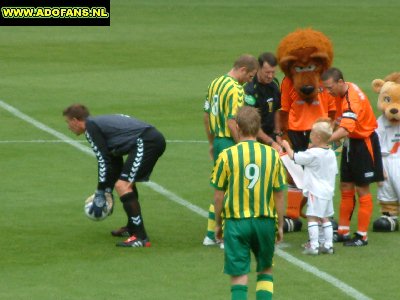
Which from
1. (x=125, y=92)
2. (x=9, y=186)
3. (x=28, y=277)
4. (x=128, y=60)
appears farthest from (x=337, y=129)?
(x=128, y=60)

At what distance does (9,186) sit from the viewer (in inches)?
687

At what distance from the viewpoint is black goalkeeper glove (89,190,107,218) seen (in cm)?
1430

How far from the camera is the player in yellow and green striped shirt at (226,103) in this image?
1436 cm

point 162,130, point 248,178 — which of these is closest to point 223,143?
point 248,178

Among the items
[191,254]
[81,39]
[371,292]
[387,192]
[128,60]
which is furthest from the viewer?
[81,39]

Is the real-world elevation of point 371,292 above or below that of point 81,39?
below

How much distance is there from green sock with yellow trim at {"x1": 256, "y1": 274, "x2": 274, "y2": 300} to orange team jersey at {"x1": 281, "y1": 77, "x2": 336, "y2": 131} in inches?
146

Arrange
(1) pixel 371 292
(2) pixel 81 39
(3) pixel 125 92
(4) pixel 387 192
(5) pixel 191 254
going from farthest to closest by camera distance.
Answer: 1. (2) pixel 81 39
2. (3) pixel 125 92
3. (4) pixel 387 192
4. (5) pixel 191 254
5. (1) pixel 371 292

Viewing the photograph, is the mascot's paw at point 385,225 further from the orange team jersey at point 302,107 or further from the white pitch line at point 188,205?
the white pitch line at point 188,205

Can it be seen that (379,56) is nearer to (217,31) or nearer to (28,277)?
(217,31)

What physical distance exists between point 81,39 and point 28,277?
69.5 ft

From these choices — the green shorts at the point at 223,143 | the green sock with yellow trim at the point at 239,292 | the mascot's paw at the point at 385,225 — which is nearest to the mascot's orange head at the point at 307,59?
the green shorts at the point at 223,143

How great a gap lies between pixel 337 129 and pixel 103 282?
3.17 metres

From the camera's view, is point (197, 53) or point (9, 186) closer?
point (9, 186)
